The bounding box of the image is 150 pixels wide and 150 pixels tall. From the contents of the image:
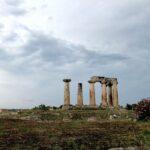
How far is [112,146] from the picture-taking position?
19.0 meters

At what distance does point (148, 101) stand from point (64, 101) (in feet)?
129

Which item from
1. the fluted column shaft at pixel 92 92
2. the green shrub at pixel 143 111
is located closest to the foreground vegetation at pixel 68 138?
the green shrub at pixel 143 111

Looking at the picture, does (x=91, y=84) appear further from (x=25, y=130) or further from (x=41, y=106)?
(x=25, y=130)

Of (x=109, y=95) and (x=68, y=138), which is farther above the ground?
(x=109, y=95)

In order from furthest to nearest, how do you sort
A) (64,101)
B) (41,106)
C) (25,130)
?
(64,101) < (41,106) < (25,130)

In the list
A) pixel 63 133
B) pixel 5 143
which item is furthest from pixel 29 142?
pixel 63 133

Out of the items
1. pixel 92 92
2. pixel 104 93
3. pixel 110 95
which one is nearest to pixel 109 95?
pixel 110 95

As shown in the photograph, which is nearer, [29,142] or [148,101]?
[29,142]

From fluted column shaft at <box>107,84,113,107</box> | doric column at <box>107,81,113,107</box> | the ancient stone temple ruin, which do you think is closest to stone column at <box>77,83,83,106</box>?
the ancient stone temple ruin

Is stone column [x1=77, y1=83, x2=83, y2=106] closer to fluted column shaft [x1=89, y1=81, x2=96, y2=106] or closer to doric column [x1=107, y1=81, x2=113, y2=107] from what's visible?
fluted column shaft [x1=89, y1=81, x2=96, y2=106]

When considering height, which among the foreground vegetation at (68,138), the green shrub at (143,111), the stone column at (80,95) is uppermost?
the stone column at (80,95)

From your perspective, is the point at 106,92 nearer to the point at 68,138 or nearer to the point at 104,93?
the point at 104,93

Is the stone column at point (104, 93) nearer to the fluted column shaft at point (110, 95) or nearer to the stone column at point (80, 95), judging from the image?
the fluted column shaft at point (110, 95)

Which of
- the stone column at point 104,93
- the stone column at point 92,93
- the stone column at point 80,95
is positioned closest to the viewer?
the stone column at point 80,95
